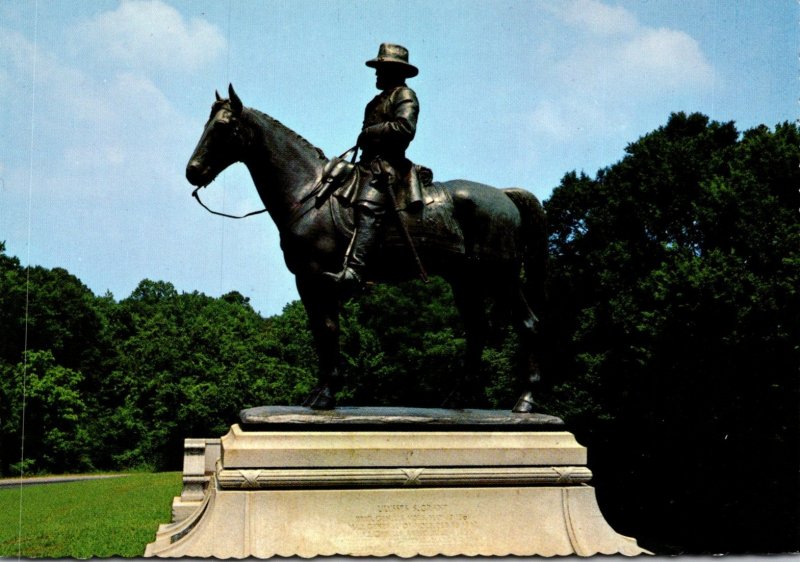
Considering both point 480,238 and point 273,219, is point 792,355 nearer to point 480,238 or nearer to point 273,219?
point 480,238

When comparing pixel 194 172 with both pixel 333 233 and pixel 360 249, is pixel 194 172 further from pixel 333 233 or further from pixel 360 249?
pixel 360 249

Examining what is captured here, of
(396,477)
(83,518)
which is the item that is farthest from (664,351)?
(396,477)

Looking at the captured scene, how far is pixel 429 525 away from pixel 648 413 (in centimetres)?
1989

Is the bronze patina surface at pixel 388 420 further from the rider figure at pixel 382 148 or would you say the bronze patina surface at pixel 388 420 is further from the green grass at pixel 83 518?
the green grass at pixel 83 518

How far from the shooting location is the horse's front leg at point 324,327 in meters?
8.36

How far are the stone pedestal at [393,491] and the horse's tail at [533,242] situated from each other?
5.30 feet

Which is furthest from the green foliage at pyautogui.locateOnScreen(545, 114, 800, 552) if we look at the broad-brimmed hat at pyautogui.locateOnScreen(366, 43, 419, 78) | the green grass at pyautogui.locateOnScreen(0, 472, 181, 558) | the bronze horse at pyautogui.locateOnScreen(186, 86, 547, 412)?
the broad-brimmed hat at pyautogui.locateOnScreen(366, 43, 419, 78)

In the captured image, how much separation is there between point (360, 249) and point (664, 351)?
1914 cm

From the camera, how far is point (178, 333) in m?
54.5

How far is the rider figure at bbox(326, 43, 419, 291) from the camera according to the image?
8.34m

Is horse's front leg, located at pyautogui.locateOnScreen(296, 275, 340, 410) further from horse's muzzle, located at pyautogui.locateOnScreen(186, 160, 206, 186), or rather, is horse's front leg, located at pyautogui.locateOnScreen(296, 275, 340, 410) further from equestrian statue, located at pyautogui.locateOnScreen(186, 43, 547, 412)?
horse's muzzle, located at pyautogui.locateOnScreen(186, 160, 206, 186)

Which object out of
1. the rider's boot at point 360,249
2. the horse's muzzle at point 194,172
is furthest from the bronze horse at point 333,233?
the rider's boot at point 360,249

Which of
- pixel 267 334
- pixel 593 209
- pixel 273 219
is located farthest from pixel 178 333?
pixel 273 219

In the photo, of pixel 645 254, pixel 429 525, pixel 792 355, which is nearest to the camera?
pixel 429 525
